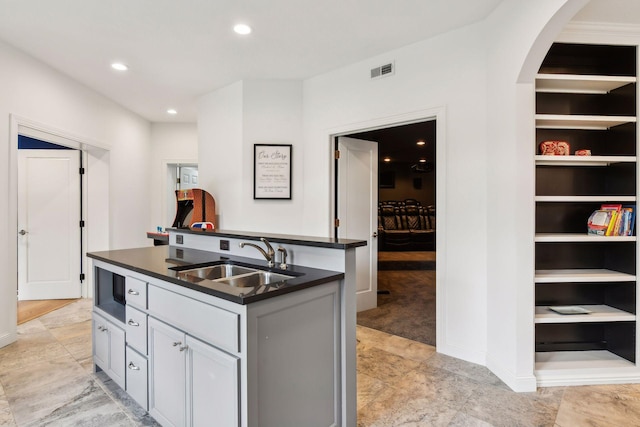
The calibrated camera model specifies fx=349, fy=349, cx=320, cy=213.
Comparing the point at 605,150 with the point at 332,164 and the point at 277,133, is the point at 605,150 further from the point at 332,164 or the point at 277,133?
the point at 277,133

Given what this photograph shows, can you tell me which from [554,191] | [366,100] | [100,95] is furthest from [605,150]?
[100,95]

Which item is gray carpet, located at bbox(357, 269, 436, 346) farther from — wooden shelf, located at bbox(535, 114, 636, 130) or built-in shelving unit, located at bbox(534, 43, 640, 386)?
wooden shelf, located at bbox(535, 114, 636, 130)

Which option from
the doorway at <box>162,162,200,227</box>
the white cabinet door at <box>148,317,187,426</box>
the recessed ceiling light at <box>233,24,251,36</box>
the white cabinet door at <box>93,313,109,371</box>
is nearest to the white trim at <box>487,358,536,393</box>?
the white cabinet door at <box>148,317,187,426</box>

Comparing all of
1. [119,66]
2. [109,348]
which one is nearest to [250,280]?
[109,348]

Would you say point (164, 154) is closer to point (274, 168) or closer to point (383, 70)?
point (274, 168)

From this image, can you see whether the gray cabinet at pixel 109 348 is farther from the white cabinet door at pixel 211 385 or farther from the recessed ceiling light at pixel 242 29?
the recessed ceiling light at pixel 242 29

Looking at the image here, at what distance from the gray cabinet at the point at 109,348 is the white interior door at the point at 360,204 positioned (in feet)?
7.71

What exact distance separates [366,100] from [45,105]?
10.8 ft

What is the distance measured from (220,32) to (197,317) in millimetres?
2405

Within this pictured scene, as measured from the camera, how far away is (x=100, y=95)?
452cm

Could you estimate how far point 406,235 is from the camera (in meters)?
8.20

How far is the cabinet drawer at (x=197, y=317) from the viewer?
1.46 metres

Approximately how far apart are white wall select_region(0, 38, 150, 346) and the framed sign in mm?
2148

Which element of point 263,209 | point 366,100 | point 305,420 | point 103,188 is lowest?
A: point 305,420
